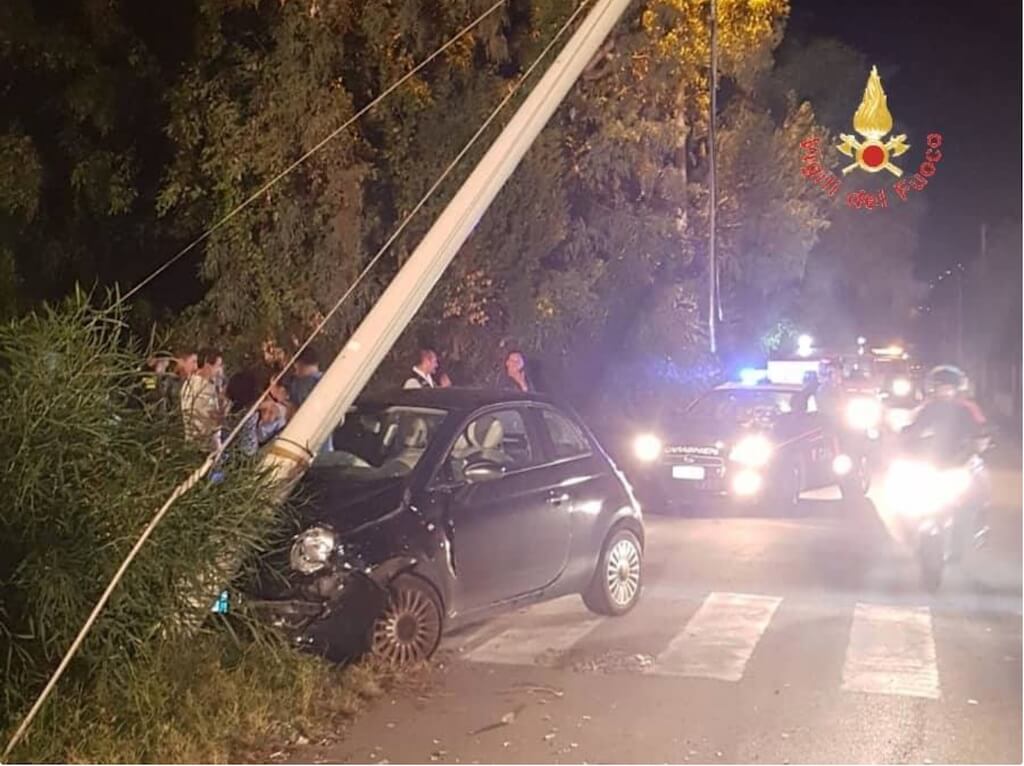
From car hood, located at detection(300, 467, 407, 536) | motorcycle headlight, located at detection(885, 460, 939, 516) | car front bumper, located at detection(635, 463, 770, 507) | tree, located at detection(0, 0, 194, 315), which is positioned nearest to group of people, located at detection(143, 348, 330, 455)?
car hood, located at detection(300, 467, 407, 536)

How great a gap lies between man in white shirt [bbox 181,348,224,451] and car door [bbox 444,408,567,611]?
1433 millimetres

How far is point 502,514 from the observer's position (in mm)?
7777

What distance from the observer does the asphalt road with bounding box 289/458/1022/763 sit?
612 cm

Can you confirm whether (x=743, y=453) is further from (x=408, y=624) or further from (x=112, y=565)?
(x=112, y=565)

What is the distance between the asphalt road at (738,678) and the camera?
6.12m

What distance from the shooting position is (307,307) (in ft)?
47.3

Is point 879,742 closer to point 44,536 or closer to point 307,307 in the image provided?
point 44,536

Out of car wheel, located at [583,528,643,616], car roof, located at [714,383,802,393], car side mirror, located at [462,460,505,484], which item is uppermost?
car roof, located at [714,383,802,393]

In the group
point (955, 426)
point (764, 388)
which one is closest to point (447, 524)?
point (955, 426)

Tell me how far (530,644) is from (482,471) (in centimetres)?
118

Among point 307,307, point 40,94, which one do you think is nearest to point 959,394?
point 307,307

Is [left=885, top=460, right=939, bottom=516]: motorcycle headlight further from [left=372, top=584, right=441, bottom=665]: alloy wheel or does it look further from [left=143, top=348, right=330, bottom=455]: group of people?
A: [left=143, top=348, right=330, bottom=455]: group of people

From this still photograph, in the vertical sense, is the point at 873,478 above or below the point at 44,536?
above

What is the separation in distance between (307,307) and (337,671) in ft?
26.1
